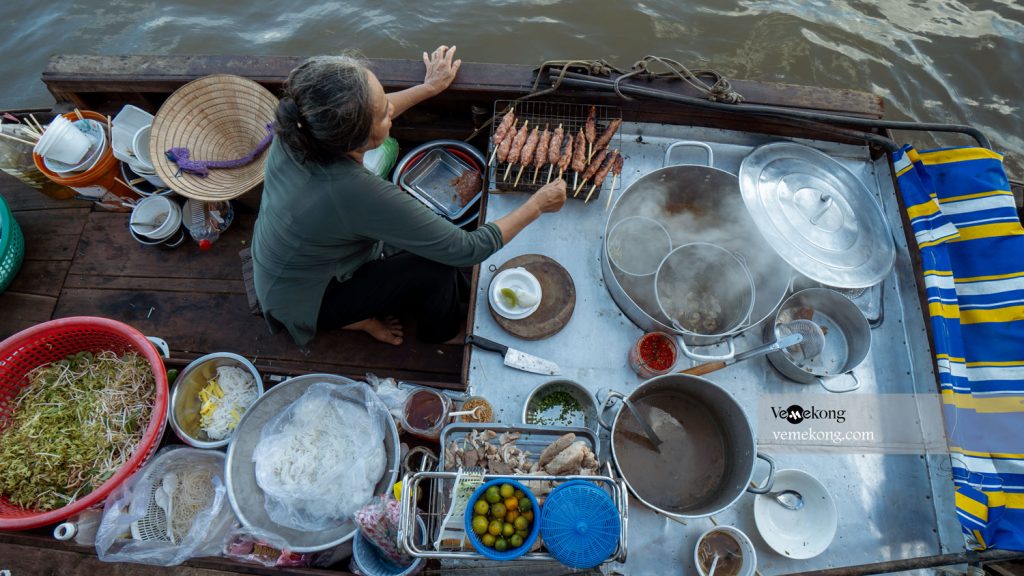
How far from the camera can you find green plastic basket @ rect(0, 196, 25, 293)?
11.1 feet

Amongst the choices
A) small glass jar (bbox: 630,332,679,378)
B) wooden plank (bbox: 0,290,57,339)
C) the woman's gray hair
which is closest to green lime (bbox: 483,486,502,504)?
small glass jar (bbox: 630,332,679,378)

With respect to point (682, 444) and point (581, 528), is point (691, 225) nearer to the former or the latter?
point (682, 444)

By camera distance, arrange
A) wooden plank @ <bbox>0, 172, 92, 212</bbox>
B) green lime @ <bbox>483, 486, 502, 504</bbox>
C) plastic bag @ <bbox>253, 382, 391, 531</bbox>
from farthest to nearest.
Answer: wooden plank @ <bbox>0, 172, 92, 212</bbox> → plastic bag @ <bbox>253, 382, 391, 531</bbox> → green lime @ <bbox>483, 486, 502, 504</bbox>

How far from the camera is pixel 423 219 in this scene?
2.35 metres

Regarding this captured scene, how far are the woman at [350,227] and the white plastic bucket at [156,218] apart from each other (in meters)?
1.35

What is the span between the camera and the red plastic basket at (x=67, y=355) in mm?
2326

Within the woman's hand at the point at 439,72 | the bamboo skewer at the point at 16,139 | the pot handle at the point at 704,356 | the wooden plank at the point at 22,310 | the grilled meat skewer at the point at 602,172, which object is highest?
the woman's hand at the point at 439,72

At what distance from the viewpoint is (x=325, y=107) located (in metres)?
1.97

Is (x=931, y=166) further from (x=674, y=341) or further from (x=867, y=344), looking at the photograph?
(x=674, y=341)

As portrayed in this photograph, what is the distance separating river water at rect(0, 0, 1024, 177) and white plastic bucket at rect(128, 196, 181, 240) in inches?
126

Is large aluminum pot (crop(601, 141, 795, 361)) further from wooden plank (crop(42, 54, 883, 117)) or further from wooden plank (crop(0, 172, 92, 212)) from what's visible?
wooden plank (crop(0, 172, 92, 212))

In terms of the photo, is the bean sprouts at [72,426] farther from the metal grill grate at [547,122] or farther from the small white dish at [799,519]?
the small white dish at [799,519]

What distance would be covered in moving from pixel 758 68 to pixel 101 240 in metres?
7.03

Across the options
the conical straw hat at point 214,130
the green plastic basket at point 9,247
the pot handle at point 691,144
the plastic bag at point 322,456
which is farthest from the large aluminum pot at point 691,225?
the green plastic basket at point 9,247
